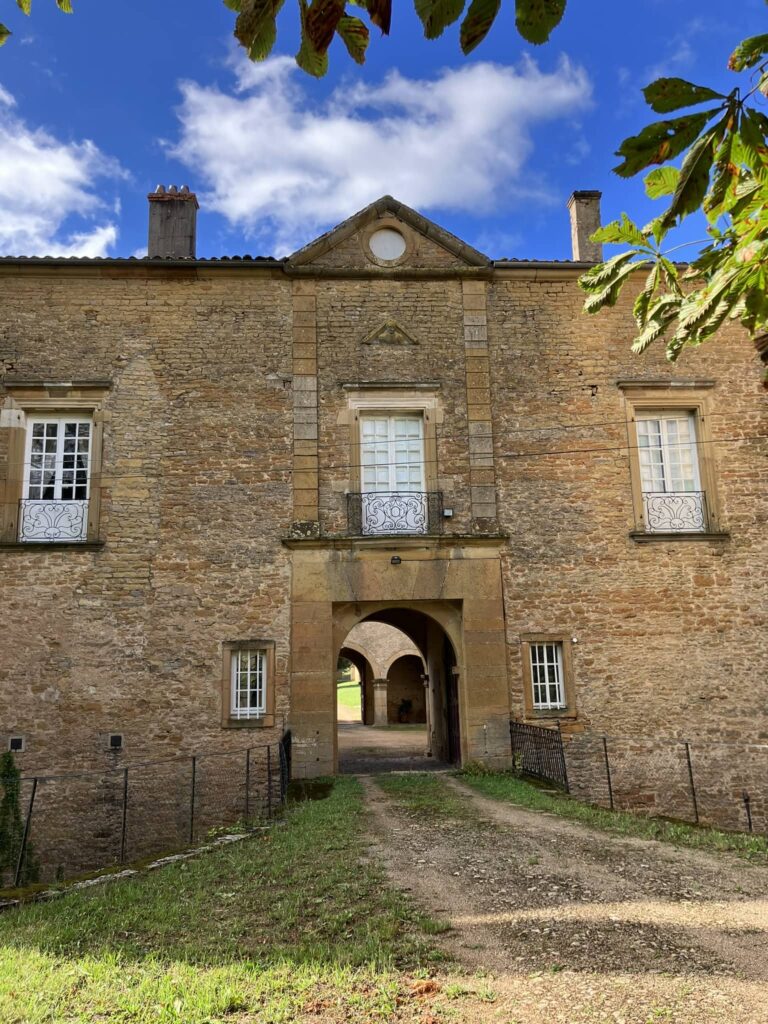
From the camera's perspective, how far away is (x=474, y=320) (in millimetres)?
12594

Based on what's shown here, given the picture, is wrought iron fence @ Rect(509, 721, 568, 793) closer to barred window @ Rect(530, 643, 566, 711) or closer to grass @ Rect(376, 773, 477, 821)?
barred window @ Rect(530, 643, 566, 711)

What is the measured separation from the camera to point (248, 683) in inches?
447

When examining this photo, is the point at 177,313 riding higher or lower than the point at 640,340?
higher

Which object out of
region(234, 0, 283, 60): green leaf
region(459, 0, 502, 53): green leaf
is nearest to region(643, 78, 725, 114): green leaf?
region(459, 0, 502, 53): green leaf

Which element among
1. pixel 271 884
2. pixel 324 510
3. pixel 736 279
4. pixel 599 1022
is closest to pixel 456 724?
pixel 324 510

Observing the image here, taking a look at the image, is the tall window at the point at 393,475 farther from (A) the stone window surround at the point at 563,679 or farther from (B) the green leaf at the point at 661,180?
(B) the green leaf at the point at 661,180

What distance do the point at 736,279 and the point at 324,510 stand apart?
29.9 feet

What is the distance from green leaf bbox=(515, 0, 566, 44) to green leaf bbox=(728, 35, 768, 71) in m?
0.68

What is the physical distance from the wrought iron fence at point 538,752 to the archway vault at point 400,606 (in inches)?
7.0

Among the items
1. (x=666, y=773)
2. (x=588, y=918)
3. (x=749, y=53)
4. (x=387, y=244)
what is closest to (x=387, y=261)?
(x=387, y=244)

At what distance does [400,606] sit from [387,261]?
18.3ft

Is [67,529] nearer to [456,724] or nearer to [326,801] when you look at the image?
[326,801]

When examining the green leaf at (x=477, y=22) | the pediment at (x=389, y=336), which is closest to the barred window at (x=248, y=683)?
the pediment at (x=389, y=336)

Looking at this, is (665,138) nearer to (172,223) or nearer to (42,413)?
(42,413)
